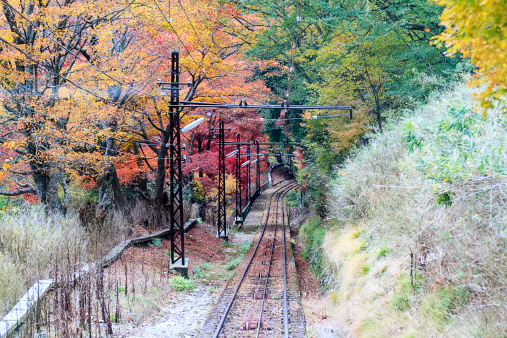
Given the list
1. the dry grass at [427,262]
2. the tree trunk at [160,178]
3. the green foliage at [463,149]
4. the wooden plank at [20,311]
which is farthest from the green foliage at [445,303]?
the tree trunk at [160,178]

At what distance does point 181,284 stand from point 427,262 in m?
8.65

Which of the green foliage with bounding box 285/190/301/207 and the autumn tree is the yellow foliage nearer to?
the autumn tree

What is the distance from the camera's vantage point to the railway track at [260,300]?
10.5 meters

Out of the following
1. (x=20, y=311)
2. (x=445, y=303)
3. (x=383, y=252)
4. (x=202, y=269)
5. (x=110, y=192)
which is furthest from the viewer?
Answer: (x=110, y=192)

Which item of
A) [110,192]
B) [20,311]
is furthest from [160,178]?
[20,311]

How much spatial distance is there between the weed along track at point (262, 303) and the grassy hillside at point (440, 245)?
1361mm

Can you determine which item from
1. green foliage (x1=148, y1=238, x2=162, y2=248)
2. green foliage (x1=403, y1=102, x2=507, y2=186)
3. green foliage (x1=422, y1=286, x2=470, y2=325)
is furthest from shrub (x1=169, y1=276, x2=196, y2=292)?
green foliage (x1=403, y1=102, x2=507, y2=186)

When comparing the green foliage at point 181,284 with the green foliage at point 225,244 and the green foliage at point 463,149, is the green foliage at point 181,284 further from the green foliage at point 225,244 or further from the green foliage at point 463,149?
the green foliage at point 225,244

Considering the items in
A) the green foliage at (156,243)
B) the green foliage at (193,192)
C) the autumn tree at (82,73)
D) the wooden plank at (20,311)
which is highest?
the autumn tree at (82,73)

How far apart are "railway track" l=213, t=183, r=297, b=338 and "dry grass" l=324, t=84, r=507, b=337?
5.18 feet

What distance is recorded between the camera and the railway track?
1047 cm

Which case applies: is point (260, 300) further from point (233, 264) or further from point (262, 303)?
point (233, 264)

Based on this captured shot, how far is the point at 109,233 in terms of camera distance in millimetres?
17078

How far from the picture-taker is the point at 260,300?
13.6 meters
